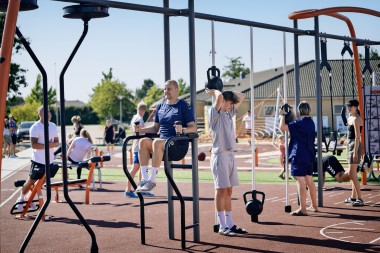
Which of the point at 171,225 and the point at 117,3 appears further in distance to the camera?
the point at 171,225

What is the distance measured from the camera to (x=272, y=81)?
66.1 metres

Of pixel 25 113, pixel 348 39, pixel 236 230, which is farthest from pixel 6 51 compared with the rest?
pixel 25 113

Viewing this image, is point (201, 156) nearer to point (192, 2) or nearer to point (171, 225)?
point (171, 225)

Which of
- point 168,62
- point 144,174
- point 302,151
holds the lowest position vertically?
point 144,174

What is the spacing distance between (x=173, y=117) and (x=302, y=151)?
128 inches

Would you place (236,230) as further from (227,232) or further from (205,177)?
(205,177)

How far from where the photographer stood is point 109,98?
291 feet

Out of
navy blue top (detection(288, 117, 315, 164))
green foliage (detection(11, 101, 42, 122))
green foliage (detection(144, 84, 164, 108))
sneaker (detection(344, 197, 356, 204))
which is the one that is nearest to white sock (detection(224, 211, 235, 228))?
navy blue top (detection(288, 117, 315, 164))

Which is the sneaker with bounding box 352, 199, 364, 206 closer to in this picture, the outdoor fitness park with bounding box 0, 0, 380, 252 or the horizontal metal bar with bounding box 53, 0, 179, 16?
the outdoor fitness park with bounding box 0, 0, 380, 252

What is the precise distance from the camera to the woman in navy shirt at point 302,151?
39.7 ft

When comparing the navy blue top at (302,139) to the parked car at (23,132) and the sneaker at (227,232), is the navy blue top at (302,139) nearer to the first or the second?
the sneaker at (227,232)

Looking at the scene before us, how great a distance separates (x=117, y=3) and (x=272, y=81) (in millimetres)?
57926

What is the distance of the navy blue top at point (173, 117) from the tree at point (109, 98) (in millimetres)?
78711

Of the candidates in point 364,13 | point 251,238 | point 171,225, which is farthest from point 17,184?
point 364,13
